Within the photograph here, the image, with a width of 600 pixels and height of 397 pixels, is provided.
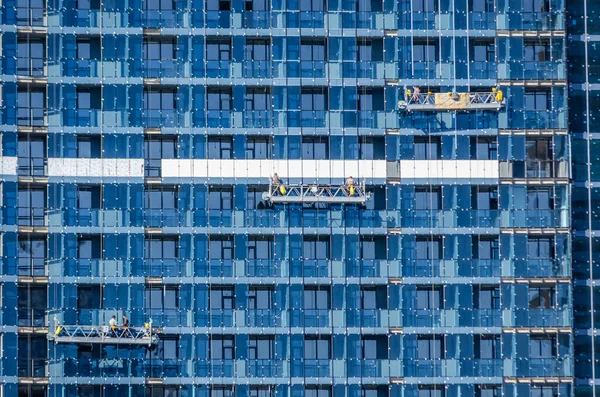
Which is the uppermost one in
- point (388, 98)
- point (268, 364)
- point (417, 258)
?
point (388, 98)

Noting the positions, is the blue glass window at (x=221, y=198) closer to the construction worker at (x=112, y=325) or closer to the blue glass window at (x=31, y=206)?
the construction worker at (x=112, y=325)

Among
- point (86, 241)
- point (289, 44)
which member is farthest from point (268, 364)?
point (289, 44)

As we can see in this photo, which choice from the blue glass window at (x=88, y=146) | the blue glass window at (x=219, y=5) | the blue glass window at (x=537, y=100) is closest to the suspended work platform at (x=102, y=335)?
the blue glass window at (x=88, y=146)

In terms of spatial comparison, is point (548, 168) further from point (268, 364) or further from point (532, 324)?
point (268, 364)

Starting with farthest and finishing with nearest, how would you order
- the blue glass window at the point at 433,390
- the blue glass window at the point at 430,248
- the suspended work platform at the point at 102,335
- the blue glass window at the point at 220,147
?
the blue glass window at the point at 430,248, the blue glass window at the point at 220,147, the blue glass window at the point at 433,390, the suspended work platform at the point at 102,335

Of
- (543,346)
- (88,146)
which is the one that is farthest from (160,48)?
(543,346)

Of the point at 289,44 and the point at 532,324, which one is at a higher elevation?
the point at 289,44

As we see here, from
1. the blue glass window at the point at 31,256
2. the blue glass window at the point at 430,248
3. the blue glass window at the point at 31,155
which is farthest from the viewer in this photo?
the blue glass window at the point at 430,248
